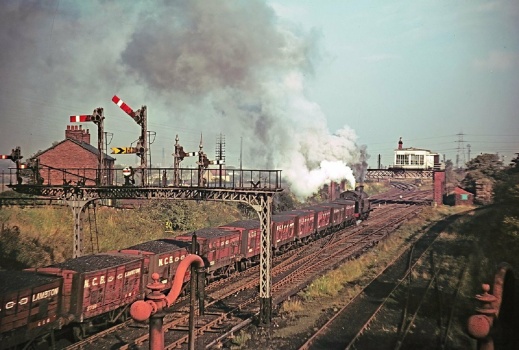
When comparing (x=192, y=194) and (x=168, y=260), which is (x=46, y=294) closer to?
(x=168, y=260)

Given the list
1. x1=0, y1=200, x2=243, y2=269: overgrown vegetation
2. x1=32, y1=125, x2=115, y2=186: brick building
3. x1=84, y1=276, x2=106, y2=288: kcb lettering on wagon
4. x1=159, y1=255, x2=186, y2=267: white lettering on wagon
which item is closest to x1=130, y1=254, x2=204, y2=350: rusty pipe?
x1=84, y1=276, x2=106, y2=288: kcb lettering on wagon

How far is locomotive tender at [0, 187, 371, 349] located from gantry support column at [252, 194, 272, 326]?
2.48 metres

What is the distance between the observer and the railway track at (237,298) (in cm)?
1537

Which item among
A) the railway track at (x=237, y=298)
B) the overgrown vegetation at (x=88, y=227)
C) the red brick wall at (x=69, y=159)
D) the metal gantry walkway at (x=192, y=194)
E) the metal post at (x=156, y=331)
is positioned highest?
the red brick wall at (x=69, y=159)

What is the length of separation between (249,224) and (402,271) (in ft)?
31.3

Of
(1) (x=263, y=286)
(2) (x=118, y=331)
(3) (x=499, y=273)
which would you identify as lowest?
(2) (x=118, y=331)

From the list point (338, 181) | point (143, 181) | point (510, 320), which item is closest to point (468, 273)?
point (143, 181)

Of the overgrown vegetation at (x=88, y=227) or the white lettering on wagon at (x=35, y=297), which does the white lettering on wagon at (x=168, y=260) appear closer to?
the white lettering on wagon at (x=35, y=297)

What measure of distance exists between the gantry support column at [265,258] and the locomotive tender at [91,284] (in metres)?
2.48

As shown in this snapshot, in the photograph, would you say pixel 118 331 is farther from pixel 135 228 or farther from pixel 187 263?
pixel 135 228

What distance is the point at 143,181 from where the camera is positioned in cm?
2086

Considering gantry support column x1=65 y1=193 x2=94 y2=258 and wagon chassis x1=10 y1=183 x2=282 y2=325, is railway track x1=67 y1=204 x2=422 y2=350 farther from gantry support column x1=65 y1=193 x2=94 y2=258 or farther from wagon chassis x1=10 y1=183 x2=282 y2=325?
gantry support column x1=65 y1=193 x2=94 y2=258

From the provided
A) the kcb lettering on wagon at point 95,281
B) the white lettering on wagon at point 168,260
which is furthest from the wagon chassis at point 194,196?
the kcb lettering on wagon at point 95,281

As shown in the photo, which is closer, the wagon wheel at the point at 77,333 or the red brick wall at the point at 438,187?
the wagon wheel at the point at 77,333
